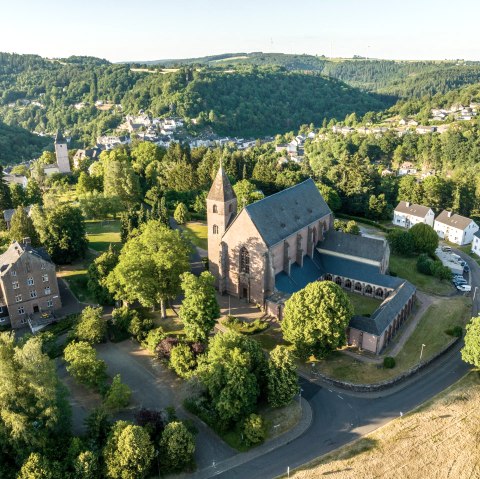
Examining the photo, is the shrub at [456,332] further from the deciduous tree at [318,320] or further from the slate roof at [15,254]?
the slate roof at [15,254]

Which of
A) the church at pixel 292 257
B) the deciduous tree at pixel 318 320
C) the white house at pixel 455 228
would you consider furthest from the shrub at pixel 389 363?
the white house at pixel 455 228


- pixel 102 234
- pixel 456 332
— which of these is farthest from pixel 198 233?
pixel 456 332

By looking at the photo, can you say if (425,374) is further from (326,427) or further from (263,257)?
(263,257)

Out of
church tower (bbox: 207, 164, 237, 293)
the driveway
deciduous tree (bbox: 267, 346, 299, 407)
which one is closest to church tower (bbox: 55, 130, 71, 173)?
church tower (bbox: 207, 164, 237, 293)

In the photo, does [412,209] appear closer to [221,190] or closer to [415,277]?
[415,277]

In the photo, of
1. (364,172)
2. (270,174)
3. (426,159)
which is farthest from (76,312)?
(426,159)
